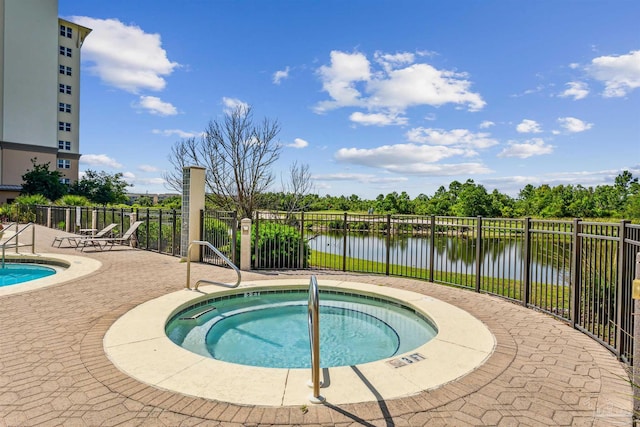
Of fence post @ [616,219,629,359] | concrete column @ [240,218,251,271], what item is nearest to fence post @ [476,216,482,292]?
fence post @ [616,219,629,359]

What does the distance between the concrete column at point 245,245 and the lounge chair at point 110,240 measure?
640 centimetres

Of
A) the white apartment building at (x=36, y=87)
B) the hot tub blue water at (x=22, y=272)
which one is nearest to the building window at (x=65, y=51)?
the white apartment building at (x=36, y=87)

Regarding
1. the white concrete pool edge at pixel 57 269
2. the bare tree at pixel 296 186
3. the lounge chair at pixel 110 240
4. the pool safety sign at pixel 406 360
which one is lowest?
the pool safety sign at pixel 406 360

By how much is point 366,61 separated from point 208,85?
321 inches

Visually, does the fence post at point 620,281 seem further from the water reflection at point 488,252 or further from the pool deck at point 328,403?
the water reflection at point 488,252

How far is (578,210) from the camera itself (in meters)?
43.8

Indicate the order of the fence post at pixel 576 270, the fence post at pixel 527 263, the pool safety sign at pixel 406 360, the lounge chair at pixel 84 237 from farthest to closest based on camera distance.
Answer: the lounge chair at pixel 84 237, the fence post at pixel 527 263, the fence post at pixel 576 270, the pool safety sign at pixel 406 360

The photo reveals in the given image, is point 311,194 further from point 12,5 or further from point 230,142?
point 12,5

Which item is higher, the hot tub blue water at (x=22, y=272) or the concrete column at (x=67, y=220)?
the concrete column at (x=67, y=220)

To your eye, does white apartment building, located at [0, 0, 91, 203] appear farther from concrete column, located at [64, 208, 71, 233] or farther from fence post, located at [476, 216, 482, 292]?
fence post, located at [476, 216, 482, 292]

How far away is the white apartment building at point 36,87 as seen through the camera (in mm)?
39562

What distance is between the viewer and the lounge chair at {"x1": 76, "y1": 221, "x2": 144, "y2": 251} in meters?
13.2

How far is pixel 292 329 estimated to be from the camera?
569 cm

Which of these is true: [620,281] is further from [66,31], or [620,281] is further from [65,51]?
[66,31]
